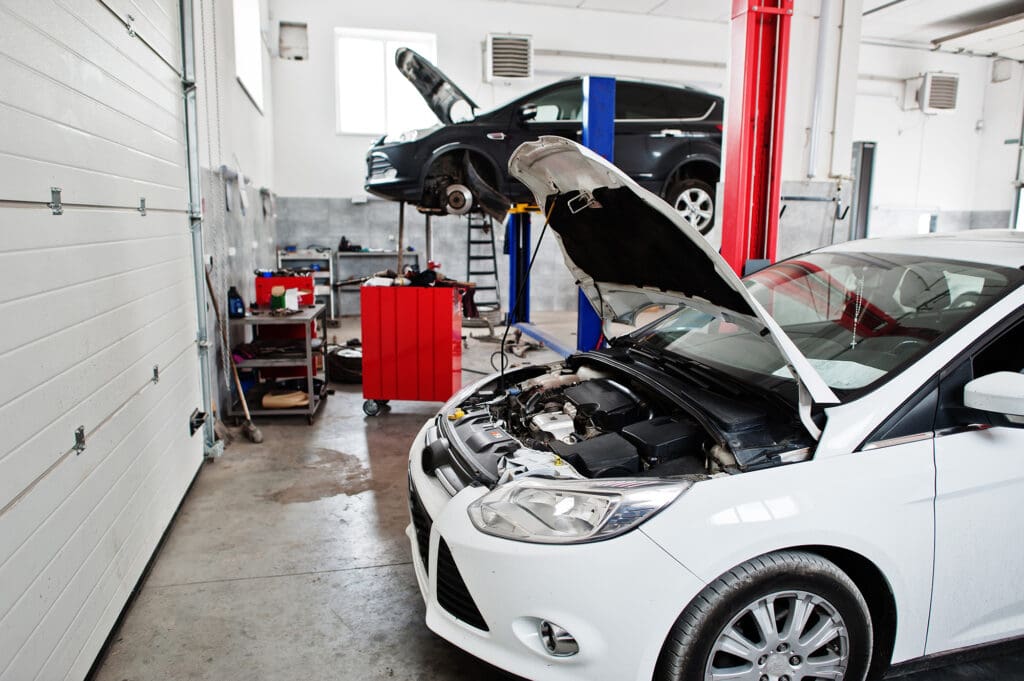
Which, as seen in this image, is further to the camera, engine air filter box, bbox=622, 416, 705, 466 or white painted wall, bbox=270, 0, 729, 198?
white painted wall, bbox=270, 0, 729, 198

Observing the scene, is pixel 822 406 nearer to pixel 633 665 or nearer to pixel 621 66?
pixel 633 665

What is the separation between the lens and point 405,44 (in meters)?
9.86

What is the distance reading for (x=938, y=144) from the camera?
471 inches

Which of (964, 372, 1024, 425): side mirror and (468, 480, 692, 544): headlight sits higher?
(964, 372, 1024, 425): side mirror

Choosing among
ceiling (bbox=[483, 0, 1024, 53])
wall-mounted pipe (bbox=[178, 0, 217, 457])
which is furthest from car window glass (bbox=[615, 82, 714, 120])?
wall-mounted pipe (bbox=[178, 0, 217, 457])

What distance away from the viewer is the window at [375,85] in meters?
9.71

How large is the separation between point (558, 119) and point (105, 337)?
517 cm

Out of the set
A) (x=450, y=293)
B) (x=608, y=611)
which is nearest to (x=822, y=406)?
(x=608, y=611)

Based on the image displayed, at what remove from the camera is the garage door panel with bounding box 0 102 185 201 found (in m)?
1.72

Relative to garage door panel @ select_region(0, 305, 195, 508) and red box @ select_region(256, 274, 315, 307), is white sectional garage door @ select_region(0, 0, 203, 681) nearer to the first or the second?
garage door panel @ select_region(0, 305, 195, 508)

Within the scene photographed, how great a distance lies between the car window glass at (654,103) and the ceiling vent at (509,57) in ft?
11.3

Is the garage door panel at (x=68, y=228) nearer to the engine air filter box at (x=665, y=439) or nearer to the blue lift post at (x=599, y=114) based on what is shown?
the engine air filter box at (x=665, y=439)

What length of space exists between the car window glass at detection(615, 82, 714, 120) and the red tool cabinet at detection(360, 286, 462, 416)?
317 cm

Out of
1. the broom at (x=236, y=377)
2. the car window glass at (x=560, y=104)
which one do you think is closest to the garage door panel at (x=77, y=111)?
the broom at (x=236, y=377)
